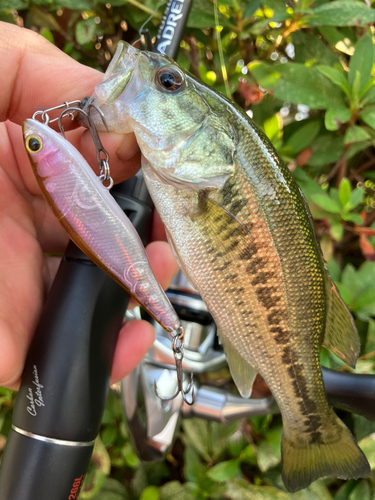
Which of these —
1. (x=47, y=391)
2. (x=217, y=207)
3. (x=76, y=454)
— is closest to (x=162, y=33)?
(x=217, y=207)

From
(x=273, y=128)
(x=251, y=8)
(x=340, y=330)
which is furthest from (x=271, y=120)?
(x=340, y=330)

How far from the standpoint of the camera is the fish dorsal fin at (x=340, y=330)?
2.36ft

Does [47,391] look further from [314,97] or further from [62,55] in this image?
[314,97]

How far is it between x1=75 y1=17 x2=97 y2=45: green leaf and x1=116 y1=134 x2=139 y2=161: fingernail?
0.58 m

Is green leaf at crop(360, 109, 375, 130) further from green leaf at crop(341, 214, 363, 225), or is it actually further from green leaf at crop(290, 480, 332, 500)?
green leaf at crop(290, 480, 332, 500)

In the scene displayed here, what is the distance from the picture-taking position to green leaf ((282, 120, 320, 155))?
1.07 m

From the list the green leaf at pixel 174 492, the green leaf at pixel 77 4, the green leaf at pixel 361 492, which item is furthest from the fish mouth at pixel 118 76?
the green leaf at pixel 361 492

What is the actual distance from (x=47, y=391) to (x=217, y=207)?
0.47 m

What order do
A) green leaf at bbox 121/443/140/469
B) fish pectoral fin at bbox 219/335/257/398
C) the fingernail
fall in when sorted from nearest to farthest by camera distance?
the fingernail, fish pectoral fin at bbox 219/335/257/398, green leaf at bbox 121/443/140/469

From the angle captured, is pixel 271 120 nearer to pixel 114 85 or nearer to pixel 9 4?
pixel 114 85

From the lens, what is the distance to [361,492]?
101 cm

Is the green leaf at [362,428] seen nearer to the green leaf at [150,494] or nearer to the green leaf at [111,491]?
the green leaf at [150,494]

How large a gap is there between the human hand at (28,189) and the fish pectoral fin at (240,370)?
22cm

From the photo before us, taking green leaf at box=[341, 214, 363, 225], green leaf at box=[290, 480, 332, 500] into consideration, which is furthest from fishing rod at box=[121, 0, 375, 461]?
green leaf at box=[341, 214, 363, 225]
